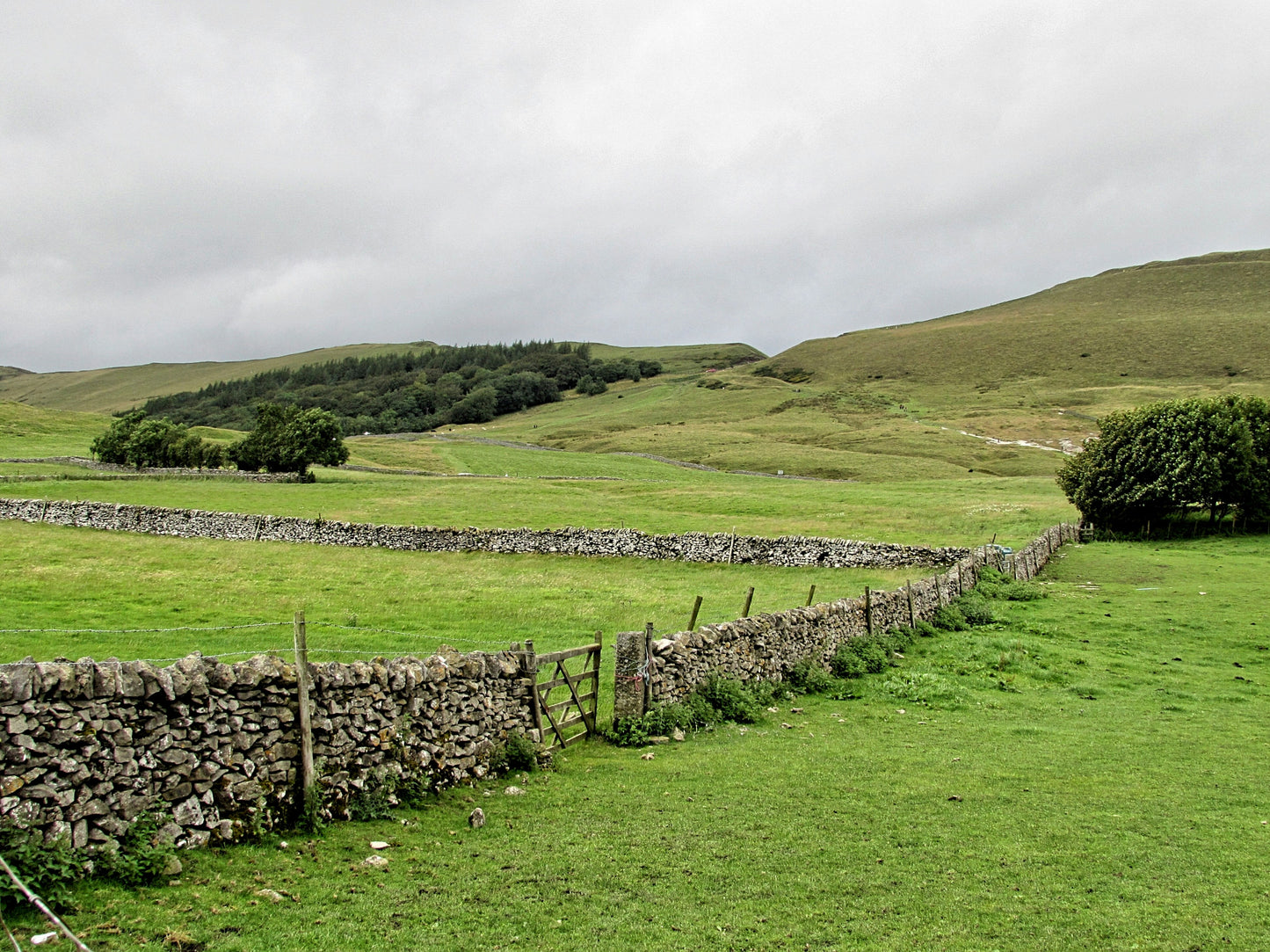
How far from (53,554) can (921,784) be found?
30.1 m

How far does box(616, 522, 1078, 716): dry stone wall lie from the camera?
13688 millimetres

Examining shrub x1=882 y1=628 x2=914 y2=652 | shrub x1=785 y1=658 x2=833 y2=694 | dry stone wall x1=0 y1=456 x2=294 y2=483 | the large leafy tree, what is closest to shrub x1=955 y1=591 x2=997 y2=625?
shrub x1=882 y1=628 x2=914 y2=652

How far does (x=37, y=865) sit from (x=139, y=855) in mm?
795

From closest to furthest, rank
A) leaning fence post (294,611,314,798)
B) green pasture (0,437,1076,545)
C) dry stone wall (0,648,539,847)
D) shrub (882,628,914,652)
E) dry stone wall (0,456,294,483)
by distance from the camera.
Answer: dry stone wall (0,648,539,847) → leaning fence post (294,611,314,798) → shrub (882,628,914,652) → green pasture (0,437,1076,545) → dry stone wall (0,456,294,483)

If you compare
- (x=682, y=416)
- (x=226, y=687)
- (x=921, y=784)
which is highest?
(x=682, y=416)

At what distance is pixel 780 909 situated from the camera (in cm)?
762

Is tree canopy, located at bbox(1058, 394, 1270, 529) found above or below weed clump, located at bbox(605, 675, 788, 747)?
above

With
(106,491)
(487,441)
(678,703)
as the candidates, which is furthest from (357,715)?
(487,441)

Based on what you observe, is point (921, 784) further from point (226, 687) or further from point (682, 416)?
point (682, 416)

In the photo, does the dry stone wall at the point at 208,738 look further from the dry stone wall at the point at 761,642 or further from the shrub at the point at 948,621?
the shrub at the point at 948,621

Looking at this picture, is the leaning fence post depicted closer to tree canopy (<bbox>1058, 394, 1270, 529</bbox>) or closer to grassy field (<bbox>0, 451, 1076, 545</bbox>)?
grassy field (<bbox>0, 451, 1076, 545</bbox>)

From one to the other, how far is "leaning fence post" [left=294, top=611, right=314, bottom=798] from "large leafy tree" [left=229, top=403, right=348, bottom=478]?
59.5 metres

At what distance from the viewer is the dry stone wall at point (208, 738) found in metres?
6.88

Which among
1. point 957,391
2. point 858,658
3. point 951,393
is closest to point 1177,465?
point 858,658
